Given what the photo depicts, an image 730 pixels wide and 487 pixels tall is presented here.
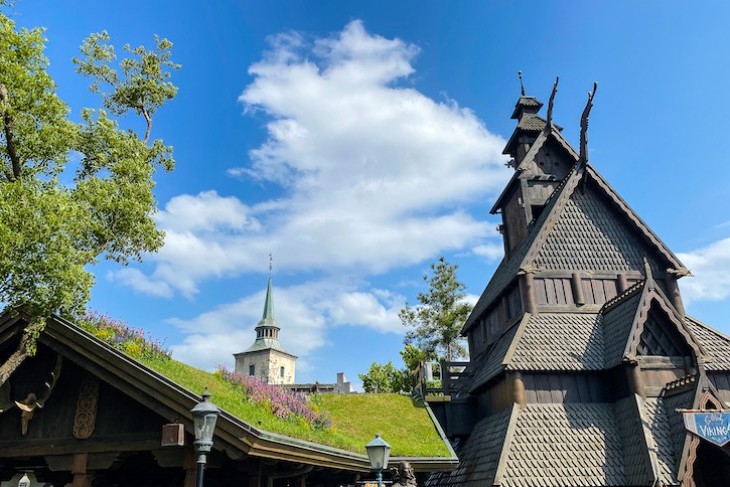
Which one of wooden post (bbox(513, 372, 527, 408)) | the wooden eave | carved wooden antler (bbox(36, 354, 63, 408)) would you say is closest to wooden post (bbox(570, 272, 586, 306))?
the wooden eave

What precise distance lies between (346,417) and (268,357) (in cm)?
7125

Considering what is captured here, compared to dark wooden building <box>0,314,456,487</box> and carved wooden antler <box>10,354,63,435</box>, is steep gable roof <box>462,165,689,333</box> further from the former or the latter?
carved wooden antler <box>10,354,63,435</box>

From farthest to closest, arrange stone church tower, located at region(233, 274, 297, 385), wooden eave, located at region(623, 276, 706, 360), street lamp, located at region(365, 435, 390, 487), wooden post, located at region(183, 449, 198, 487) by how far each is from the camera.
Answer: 1. stone church tower, located at region(233, 274, 297, 385)
2. wooden eave, located at region(623, 276, 706, 360)
3. street lamp, located at region(365, 435, 390, 487)
4. wooden post, located at region(183, 449, 198, 487)

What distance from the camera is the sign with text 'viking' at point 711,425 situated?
1420 centimetres

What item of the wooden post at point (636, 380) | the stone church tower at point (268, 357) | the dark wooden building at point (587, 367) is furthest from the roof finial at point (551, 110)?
the stone church tower at point (268, 357)

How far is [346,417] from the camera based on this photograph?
17.6 metres

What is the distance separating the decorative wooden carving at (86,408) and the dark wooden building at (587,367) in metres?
10.6

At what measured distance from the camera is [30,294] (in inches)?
357

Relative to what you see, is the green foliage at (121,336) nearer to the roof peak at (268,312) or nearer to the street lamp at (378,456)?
the street lamp at (378,456)

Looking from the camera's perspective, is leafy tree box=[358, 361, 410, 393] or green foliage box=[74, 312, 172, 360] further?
leafy tree box=[358, 361, 410, 393]

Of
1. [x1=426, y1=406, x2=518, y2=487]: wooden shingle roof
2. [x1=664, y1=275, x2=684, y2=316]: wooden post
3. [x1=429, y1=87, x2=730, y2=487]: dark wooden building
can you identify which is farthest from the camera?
[x1=664, y1=275, x2=684, y2=316]: wooden post

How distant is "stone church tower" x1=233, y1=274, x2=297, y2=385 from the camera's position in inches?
3398

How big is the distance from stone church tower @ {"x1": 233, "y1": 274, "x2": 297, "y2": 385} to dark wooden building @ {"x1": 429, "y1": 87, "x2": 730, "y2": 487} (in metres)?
66.9

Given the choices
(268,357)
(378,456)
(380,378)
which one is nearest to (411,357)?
(380,378)
